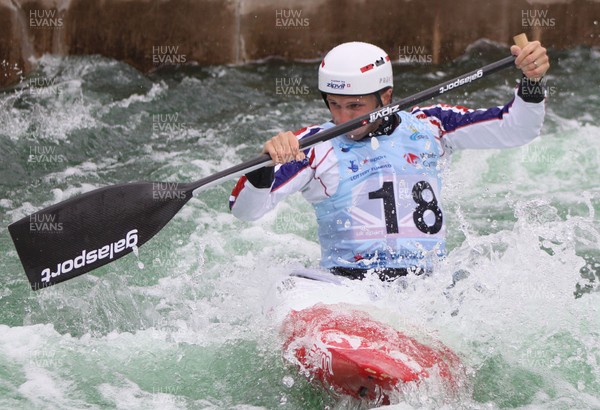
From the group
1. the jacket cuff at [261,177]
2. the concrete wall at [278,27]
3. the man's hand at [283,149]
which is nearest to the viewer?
the man's hand at [283,149]

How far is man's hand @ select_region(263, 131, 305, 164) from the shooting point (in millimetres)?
4945

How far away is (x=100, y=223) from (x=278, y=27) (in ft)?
17.6

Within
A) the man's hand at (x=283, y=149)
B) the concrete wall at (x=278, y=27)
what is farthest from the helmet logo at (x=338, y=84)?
the concrete wall at (x=278, y=27)

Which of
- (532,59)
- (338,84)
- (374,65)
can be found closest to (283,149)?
(338,84)

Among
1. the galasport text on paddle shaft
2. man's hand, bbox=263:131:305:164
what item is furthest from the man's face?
man's hand, bbox=263:131:305:164

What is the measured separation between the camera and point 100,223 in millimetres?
5426

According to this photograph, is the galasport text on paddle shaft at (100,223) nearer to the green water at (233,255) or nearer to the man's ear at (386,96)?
the man's ear at (386,96)

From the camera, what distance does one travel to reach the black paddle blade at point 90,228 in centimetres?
530

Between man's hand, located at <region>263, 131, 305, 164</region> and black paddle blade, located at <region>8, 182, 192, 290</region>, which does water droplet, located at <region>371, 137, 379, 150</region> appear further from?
black paddle blade, located at <region>8, 182, 192, 290</region>

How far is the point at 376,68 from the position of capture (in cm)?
536

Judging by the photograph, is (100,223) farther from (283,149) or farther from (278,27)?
(278,27)

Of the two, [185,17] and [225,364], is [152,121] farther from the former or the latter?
[225,364]

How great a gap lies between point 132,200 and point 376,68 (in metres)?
1.41

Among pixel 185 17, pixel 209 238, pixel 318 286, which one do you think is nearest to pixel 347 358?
pixel 318 286
